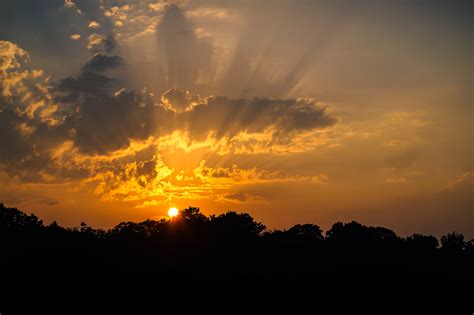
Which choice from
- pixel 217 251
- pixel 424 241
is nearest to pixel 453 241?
pixel 424 241

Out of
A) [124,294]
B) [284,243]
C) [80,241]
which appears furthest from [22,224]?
[284,243]

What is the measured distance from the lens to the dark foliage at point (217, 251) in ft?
239

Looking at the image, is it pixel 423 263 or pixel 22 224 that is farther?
pixel 22 224

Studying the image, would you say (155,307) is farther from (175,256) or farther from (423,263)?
(423,263)

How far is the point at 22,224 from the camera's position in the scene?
105 m

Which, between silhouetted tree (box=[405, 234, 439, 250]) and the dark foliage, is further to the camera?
silhouetted tree (box=[405, 234, 439, 250])

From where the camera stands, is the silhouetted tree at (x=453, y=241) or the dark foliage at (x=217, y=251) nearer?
the dark foliage at (x=217, y=251)

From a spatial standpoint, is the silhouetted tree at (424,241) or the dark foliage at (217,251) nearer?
the dark foliage at (217,251)

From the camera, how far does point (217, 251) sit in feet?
282

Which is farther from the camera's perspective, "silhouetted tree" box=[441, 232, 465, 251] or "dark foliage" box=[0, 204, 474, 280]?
"silhouetted tree" box=[441, 232, 465, 251]

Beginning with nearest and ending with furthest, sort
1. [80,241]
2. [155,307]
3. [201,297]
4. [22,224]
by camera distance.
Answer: [155,307] < [201,297] < [80,241] < [22,224]

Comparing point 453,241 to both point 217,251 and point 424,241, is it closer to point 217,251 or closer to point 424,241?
point 424,241

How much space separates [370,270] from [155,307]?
136 ft

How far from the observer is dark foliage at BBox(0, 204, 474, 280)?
7281 cm
